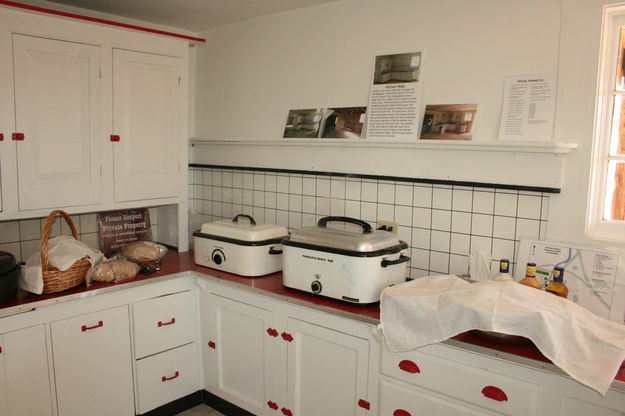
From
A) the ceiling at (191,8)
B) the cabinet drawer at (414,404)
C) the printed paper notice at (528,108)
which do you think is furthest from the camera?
the ceiling at (191,8)

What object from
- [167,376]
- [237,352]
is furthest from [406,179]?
[167,376]

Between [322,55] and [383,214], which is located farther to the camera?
[322,55]

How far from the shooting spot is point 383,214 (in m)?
2.66

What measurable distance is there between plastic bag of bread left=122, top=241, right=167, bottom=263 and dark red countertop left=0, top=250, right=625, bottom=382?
77 mm

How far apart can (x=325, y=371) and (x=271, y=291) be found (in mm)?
439

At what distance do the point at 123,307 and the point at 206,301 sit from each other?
44 centimetres

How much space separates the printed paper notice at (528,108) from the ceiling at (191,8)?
113 cm

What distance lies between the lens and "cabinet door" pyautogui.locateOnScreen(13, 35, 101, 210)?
2465 mm

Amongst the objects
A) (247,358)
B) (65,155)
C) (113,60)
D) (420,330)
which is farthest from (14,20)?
(420,330)

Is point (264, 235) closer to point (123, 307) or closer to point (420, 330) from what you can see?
point (123, 307)

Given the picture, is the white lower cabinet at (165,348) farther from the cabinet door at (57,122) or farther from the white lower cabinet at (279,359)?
the cabinet door at (57,122)

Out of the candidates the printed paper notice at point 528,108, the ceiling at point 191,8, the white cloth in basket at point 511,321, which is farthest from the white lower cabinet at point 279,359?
the ceiling at point 191,8

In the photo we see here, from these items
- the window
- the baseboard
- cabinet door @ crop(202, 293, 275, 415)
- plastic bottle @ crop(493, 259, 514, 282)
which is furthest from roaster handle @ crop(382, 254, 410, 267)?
the baseboard

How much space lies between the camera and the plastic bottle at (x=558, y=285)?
2039 millimetres
